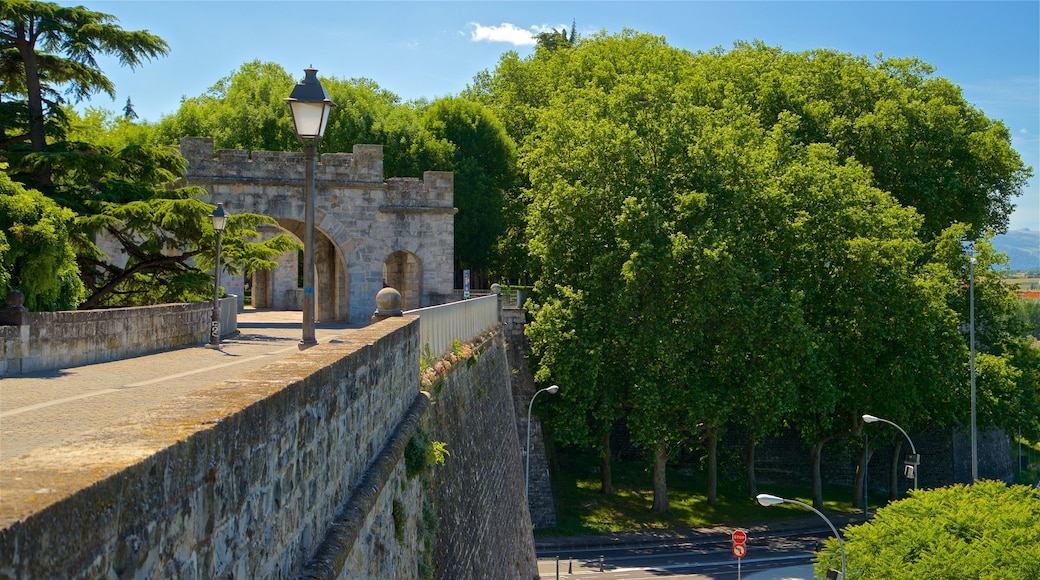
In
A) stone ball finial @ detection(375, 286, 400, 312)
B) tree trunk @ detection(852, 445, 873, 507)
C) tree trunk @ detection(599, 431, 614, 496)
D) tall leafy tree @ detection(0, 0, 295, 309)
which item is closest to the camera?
stone ball finial @ detection(375, 286, 400, 312)

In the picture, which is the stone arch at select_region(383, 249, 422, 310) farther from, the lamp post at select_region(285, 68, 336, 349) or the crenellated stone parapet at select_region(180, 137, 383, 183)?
the lamp post at select_region(285, 68, 336, 349)

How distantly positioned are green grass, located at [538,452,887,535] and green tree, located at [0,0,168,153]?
58.7ft

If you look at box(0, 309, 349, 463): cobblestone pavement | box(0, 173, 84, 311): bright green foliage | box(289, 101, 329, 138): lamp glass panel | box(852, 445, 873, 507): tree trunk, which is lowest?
box(852, 445, 873, 507): tree trunk

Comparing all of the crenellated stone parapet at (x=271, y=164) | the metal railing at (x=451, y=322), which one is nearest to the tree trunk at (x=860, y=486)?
the crenellated stone parapet at (x=271, y=164)

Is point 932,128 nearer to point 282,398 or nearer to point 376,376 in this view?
point 376,376

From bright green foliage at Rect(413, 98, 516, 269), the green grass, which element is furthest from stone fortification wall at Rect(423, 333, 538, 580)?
bright green foliage at Rect(413, 98, 516, 269)

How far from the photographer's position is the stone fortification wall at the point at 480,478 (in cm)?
1232

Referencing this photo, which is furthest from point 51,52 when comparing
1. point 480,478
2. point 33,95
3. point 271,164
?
point 480,478

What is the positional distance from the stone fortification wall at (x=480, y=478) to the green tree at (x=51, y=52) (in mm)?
10754

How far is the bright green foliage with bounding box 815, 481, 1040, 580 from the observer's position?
19.4m

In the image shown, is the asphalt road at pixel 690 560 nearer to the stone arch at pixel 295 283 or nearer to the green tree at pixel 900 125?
the stone arch at pixel 295 283

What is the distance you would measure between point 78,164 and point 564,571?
16524 mm

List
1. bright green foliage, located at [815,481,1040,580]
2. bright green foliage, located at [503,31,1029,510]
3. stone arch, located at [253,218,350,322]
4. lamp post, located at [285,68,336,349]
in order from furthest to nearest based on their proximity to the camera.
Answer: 1. stone arch, located at [253,218,350,322]
2. bright green foliage, located at [503,31,1029,510]
3. bright green foliage, located at [815,481,1040,580]
4. lamp post, located at [285,68,336,349]

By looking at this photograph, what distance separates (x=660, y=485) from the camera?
117 feet
